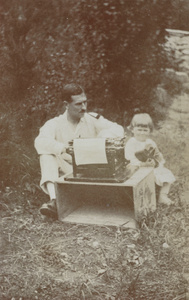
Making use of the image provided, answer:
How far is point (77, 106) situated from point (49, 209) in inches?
34.6

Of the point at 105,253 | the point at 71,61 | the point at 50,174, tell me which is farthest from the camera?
the point at 71,61

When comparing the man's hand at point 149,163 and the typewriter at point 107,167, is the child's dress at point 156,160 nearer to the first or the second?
the man's hand at point 149,163

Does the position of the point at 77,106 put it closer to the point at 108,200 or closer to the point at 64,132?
the point at 64,132

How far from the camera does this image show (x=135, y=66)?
11.5 ft

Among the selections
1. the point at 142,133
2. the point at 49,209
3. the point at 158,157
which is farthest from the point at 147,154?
the point at 49,209

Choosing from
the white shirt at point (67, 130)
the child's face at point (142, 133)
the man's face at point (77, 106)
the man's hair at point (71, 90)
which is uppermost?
the man's hair at point (71, 90)

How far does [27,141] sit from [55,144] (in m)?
0.43

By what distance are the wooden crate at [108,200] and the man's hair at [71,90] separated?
2.37 feet

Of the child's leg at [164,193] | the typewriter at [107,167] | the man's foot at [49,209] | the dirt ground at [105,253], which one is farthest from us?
the child's leg at [164,193]

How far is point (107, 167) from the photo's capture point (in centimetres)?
301

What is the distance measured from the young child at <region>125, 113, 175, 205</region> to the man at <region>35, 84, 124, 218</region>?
0.66 feet

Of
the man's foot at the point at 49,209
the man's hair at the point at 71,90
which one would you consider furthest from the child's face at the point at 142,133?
the man's foot at the point at 49,209

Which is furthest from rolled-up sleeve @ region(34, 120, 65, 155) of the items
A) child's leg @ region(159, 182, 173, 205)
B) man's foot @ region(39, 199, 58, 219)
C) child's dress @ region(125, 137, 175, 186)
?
child's leg @ region(159, 182, 173, 205)

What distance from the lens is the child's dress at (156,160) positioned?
3422mm
